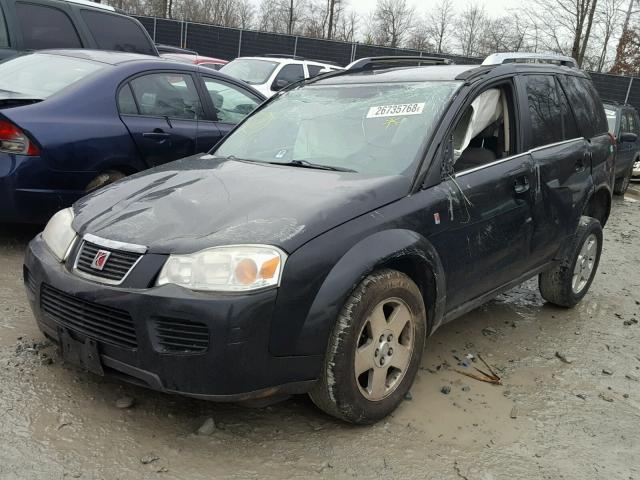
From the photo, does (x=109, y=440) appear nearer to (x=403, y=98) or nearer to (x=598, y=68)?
(x=403, y=98)

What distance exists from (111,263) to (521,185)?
252 cm

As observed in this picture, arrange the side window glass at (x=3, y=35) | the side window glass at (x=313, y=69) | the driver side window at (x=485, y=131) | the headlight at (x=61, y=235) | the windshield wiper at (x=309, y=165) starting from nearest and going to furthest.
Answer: the headlight at (x=61, y=235) < the windshield wiper at (x=309, y=165) < the driver side window at (x=485, y=131) < the side window glass at (x=3, y=35) < the side window glass at (x=313, y=69)

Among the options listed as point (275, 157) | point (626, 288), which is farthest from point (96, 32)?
point (626, 288)

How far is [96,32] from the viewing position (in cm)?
714

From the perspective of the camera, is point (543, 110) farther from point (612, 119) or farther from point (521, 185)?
point (612, 119)

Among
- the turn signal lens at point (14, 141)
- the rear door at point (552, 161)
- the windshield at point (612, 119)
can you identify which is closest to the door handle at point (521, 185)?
the rear door at point (552, 161)

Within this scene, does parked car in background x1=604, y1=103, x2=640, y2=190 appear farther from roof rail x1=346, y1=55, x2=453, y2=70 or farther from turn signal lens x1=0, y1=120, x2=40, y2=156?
turn signal lens x1=0, y1=120, x2=40, y2=156

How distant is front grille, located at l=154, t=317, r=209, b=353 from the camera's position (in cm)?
241

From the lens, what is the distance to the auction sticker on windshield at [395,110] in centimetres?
344

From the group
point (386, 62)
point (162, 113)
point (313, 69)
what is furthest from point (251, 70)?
point (386, 62)

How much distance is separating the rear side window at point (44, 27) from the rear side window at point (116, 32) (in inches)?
11.7

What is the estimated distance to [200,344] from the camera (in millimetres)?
2420

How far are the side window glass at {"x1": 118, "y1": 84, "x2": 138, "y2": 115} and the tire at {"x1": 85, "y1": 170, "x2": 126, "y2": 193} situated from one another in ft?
1.66

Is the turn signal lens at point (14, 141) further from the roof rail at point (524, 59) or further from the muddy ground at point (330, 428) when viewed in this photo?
the roof rail at point (524, 59)
